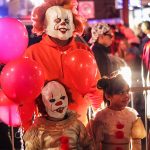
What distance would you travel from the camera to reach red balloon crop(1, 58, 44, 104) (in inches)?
146

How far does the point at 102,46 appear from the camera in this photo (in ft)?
20.1

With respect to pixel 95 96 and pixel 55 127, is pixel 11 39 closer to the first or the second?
pixel 55 127

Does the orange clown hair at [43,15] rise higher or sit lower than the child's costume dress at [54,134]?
higher

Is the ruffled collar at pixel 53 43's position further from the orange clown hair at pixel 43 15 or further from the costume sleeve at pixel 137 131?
the costume sleeve at pixel 137 131

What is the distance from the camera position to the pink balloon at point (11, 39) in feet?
12.6

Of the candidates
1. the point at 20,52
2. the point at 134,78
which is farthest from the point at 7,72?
the point at 134,78

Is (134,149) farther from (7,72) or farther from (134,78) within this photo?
(134,78)

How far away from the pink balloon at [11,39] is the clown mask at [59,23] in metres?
0.42

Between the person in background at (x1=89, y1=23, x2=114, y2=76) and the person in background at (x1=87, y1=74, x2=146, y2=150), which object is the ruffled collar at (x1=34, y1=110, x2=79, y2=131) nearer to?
the person in background at (x1=87, y1=74, x2=146, y2=150)

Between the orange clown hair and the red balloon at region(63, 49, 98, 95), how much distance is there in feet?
1.38

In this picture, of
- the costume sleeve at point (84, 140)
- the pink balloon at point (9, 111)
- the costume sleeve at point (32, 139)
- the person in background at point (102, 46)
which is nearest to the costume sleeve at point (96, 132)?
the costume sleeve at point (84, 140)

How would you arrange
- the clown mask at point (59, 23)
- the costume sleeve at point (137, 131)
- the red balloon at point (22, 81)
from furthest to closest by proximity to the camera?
the clown mask at point (59, 23) → the costume sleeve at point (137, 131) → the red balloon at point (22, 81)

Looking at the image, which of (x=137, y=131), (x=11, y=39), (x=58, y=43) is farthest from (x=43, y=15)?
(x=137, y=131)

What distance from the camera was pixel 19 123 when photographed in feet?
14.2
